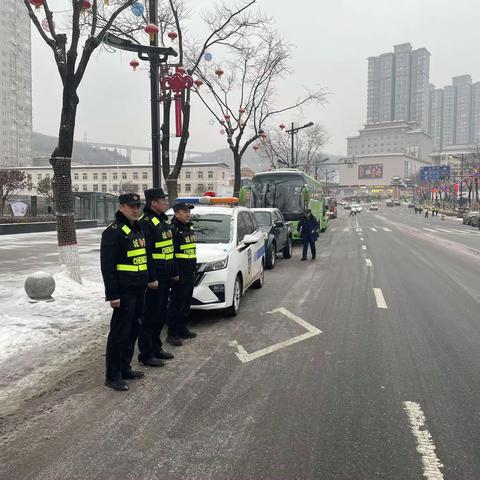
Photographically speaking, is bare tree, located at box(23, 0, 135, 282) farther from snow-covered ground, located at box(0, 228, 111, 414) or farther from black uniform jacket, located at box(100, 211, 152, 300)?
black uniform jacket, located at box(100, 211, 152, 300)

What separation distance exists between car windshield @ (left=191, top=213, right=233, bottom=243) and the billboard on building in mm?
182962

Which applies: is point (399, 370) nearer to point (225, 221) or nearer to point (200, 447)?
point (200, 447)

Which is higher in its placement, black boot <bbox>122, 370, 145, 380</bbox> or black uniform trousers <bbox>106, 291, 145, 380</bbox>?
black uniform trousers <bbox>106, 291, 145, 380</bbox>

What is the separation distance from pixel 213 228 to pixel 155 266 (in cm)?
297

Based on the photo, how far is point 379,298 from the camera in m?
9.13

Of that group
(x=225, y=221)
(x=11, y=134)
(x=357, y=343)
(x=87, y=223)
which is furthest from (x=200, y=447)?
(x=11, y=134)

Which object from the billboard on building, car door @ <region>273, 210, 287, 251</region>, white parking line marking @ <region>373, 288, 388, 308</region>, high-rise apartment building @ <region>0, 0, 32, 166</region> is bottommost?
white parking line marking @ <region>373, 288, 388, 308</region>

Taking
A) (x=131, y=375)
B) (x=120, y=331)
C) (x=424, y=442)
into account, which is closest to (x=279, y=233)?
(x=131, y=375)

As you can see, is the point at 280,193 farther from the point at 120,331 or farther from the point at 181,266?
the point at 120,331

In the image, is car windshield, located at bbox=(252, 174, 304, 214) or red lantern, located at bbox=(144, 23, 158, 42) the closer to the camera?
red lantern, located at bbox=(144, 23, 158, 42)

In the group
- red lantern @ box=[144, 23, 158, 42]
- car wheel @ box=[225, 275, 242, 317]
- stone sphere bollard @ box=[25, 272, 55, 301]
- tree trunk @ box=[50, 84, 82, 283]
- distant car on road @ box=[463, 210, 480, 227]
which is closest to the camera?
car wheel @ box=[225, 275, 242, 317]

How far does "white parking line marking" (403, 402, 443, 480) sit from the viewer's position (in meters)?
3.24

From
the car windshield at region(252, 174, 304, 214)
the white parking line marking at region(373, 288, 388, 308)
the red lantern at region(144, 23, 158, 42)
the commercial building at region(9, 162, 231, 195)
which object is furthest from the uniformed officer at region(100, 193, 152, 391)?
the commercial building at region(9, 162, 231, 195)

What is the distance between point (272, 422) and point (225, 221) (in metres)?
4.80
